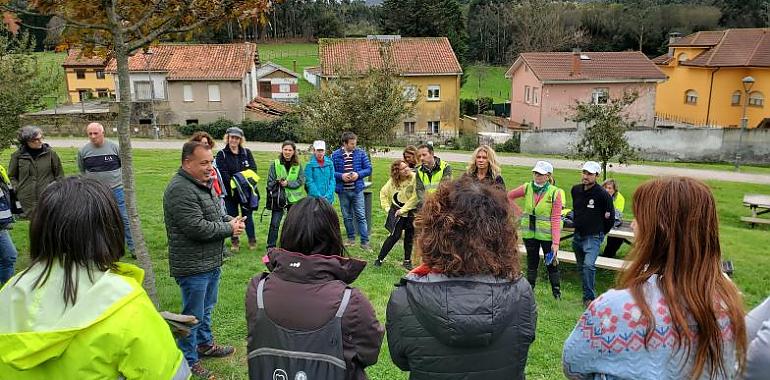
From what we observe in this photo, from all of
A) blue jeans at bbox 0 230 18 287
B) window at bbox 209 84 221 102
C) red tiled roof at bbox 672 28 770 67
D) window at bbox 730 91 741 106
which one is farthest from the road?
blue jeans at bbox 0 230 18 287

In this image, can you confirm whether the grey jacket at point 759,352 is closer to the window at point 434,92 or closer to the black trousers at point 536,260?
the black trousers at point 536,260

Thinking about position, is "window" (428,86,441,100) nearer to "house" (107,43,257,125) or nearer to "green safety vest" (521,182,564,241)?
"house" (107,43,257,125)

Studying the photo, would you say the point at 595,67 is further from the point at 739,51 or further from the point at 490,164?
the point at 490,164

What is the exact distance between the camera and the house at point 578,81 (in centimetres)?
4025

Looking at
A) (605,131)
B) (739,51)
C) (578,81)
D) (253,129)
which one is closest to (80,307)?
(605,131)

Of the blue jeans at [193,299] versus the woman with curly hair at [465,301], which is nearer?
the woman with curly hair at [465,301]

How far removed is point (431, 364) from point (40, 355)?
1.64 meters

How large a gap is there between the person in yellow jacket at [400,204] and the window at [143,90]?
37962 mm

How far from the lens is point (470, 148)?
3538cm

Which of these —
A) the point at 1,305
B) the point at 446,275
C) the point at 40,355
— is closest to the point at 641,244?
the point at 446,275

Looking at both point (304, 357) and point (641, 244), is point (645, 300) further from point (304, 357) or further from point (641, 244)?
point (304, 357)

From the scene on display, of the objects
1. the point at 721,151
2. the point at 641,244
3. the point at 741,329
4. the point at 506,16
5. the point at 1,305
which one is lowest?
the point at 721,151

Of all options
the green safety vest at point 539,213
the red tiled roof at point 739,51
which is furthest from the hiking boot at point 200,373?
the red tiled roof at point 739,51

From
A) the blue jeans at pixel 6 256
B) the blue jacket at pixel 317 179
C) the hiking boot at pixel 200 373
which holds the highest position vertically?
the blue jacket at pixel 317 179
